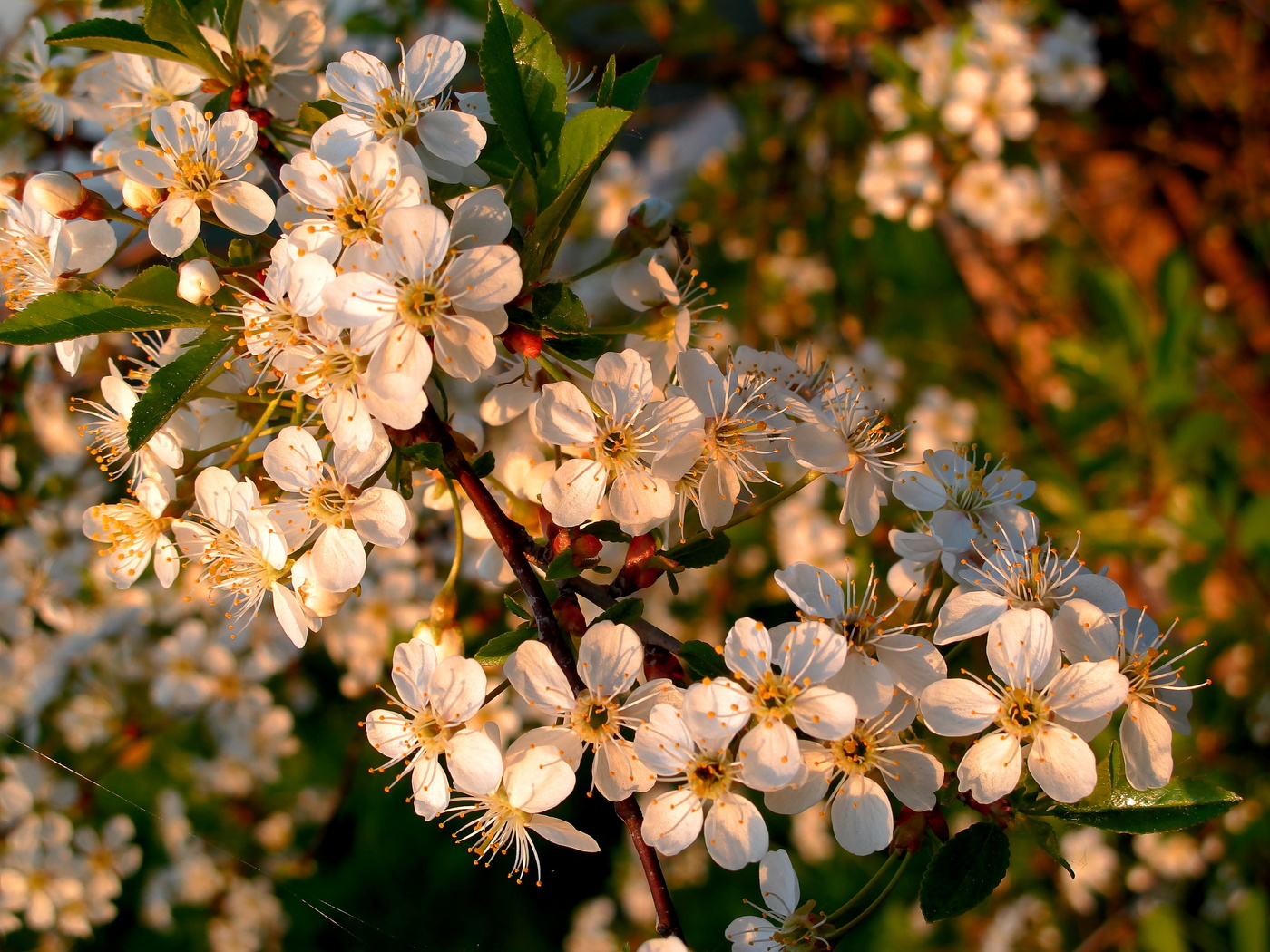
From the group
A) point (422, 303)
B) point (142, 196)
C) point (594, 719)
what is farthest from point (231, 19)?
point (594, 719)

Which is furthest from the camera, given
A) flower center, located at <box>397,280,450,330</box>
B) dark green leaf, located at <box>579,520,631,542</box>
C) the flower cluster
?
the flower cluster

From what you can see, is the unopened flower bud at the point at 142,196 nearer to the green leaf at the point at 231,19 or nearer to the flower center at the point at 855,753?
the green leaf at the point at 231,19

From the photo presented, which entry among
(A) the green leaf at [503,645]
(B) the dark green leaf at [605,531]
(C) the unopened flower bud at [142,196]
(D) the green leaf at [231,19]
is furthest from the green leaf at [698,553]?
(D) the green leaf at [231,19]

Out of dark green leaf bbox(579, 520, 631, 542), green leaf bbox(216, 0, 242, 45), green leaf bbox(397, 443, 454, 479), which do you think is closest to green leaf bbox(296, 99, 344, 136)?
green leaf bbox(216, 0, 242, 45)

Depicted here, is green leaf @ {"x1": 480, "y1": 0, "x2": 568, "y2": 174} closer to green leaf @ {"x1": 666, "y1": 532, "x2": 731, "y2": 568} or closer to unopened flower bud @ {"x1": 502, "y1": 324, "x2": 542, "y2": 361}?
unopened flower bud @ {"x1": 502, "y1": 324, "x2": 542, "y2": 361}

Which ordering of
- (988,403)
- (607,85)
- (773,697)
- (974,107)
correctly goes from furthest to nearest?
(988,403), (974,107), (607,85), (773,697)

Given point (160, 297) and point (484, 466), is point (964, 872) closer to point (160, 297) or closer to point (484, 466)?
point (484, 466)

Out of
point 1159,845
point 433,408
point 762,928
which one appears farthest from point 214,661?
point 1159,845
